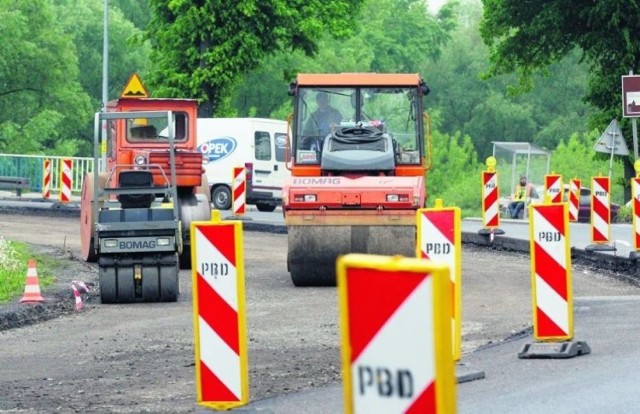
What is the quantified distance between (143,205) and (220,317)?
A: 1133cm

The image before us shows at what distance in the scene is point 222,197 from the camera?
4509 centimetres

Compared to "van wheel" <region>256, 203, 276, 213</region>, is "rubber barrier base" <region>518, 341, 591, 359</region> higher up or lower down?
higher up

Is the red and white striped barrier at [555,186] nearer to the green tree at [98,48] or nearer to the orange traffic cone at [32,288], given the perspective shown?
the orange traffic cone at [32,288]

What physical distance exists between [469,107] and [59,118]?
3874cm

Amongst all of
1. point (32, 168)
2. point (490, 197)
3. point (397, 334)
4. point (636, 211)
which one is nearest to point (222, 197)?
point (32, 168)

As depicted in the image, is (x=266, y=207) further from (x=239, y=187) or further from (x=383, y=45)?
(x=383, y=45)

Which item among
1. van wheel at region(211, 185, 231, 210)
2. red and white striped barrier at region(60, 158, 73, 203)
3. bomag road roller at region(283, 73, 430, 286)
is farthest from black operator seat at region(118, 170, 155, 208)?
van wheel at region(211, 185, 231, 210)

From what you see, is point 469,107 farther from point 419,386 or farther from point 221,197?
point 419,386

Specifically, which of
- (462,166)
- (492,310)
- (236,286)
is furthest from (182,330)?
(462,166)

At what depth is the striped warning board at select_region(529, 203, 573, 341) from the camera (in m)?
12.8

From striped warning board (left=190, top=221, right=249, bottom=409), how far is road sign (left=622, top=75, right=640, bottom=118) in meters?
17.6

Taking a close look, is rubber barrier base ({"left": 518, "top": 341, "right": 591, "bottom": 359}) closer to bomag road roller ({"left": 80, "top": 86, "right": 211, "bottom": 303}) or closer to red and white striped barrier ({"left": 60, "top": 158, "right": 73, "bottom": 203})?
bomag road roller ({"left": 80, "top": 86, "right": 211, "bottom": 303})

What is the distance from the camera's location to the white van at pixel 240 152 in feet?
147

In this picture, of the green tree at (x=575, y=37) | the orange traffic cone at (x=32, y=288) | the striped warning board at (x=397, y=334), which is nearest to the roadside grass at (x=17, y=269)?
the orange traffic cone at (x=32, y=288)
